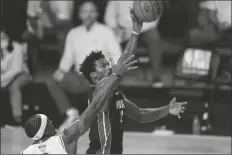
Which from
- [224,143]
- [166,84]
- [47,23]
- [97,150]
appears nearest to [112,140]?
[97,150]

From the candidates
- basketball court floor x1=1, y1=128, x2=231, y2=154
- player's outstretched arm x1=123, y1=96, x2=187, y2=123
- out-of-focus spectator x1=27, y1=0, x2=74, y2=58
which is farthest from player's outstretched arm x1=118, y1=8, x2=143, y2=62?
out-of-focus spectator x1=27, y1=0, x2=74, y2=58

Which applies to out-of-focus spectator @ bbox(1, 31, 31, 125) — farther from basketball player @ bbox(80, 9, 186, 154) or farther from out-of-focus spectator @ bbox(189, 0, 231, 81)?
basketball player @ bbox(80, 9, 186, 154)

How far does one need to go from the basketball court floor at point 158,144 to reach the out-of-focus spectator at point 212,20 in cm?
129

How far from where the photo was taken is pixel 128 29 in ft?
26.1

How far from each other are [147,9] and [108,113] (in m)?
0.80

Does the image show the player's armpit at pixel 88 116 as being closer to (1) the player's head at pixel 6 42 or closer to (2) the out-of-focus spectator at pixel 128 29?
(2) the out-of-focus spectator at pixel 128 29

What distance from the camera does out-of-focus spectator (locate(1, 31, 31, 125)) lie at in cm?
766

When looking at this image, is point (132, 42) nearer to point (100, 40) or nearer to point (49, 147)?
point (49, 147)

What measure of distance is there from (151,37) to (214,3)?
2.75ft

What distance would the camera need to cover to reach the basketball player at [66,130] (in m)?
4.00

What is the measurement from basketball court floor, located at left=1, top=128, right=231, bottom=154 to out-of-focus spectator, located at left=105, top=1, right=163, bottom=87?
0.84m

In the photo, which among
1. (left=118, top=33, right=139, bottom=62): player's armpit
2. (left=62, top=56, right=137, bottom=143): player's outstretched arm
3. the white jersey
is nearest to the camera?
the white jersey

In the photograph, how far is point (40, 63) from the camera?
28.5 ft

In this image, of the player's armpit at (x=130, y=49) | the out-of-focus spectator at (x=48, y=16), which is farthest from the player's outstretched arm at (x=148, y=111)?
the out-of-focus spectator at (x=48, y=16)
